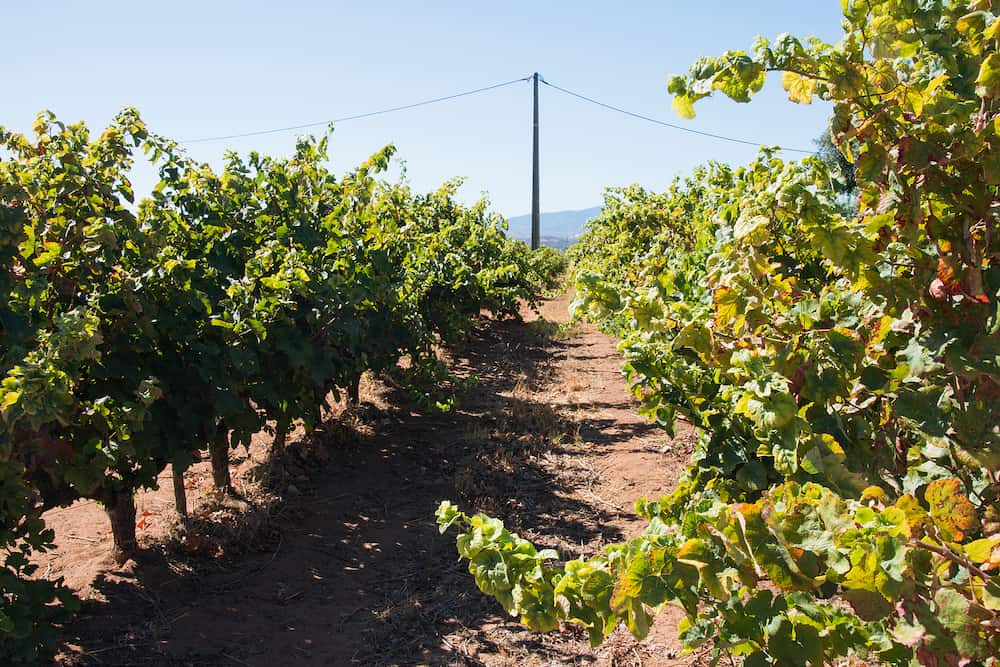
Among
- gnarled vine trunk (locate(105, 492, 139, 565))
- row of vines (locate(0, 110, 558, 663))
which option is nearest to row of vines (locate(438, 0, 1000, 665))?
row of vines (locate(0, 110, 558, 663))

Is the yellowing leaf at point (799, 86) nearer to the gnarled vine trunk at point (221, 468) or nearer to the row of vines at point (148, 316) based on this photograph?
the row of vines at point (148, 316)

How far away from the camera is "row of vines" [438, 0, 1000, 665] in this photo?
1.26 m

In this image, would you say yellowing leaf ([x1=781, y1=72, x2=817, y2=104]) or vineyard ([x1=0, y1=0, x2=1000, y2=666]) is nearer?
vineyard ([x1=0, y1=0, x2=1000, y2=666])

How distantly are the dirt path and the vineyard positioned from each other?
25 millimetres

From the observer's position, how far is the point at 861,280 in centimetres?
163

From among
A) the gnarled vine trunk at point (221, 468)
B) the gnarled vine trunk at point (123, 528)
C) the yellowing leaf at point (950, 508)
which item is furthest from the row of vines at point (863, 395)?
the gnarled vine trunk at point (221, 468)

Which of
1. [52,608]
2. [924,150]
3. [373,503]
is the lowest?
[373,503]

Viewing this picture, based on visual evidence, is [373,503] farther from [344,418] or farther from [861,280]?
[861,280]

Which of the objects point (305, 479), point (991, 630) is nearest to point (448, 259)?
point (305, 479)

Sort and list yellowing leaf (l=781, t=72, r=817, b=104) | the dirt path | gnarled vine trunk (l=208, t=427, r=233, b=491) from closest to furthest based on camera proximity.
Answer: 1. yellowing leaf (l=781, t=72, r=817, b=104)
2. the dirt path
3. gnarled vine trunk (l=208, t=427, r=233, b=491)

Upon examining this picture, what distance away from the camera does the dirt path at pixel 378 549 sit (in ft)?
10.6

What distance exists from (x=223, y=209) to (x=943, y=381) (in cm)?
409

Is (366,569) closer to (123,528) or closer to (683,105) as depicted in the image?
(123,528)

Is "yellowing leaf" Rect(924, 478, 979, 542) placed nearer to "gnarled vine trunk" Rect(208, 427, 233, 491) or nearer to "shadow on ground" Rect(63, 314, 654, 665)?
"shadow on ground" Rect(63, 314, 654, 665)
